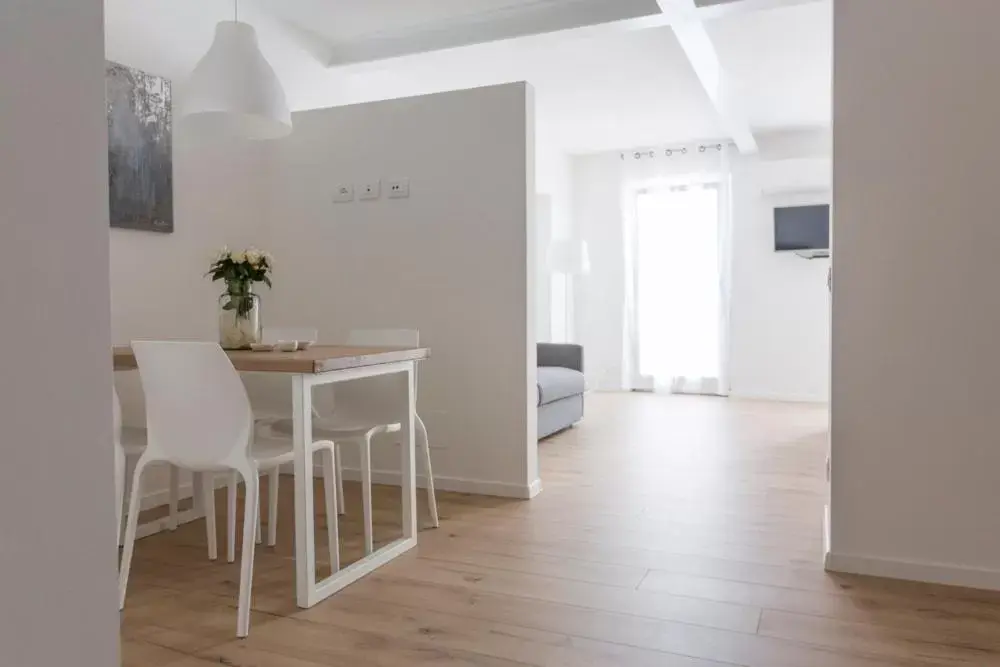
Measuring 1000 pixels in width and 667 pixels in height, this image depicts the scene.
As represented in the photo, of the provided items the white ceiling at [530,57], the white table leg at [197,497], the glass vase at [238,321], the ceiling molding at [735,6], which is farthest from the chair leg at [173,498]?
the ceiling molding at [735,6]

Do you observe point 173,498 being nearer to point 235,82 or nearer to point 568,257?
point 235,82

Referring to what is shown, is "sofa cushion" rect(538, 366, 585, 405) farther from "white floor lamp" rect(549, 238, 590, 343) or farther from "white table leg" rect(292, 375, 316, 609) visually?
"white table leg" rect(292, 375, 316, 609)

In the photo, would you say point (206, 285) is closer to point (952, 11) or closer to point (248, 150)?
point (248, 150)

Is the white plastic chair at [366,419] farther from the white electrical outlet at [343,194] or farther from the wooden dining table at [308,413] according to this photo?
the white electrical outlet at [343,194]

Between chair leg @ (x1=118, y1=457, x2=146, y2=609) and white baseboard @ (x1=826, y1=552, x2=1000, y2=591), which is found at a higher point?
chair leg @ (x1=118, y1=457, x2=146, y2=609)

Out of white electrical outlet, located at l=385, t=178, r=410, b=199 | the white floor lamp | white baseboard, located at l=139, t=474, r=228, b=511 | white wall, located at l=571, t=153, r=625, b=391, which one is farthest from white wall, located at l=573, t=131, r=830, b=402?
white baseboard, located at l=139, t=474, r=228, b=511

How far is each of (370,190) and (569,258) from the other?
3.64 m

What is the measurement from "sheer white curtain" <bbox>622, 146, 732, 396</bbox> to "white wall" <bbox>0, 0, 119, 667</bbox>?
23.7 ft

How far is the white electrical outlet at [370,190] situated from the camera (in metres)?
3.97

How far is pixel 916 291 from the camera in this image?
2.46 m

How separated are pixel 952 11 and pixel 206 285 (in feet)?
11.1

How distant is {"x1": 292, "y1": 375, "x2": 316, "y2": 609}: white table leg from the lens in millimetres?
2297

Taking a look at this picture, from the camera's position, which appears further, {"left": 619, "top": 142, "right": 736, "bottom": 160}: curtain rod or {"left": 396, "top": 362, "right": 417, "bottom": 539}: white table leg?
{"left": 619, "top": 142, "right": 736, "bottom": 160}: curtain rod

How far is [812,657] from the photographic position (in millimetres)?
1940
